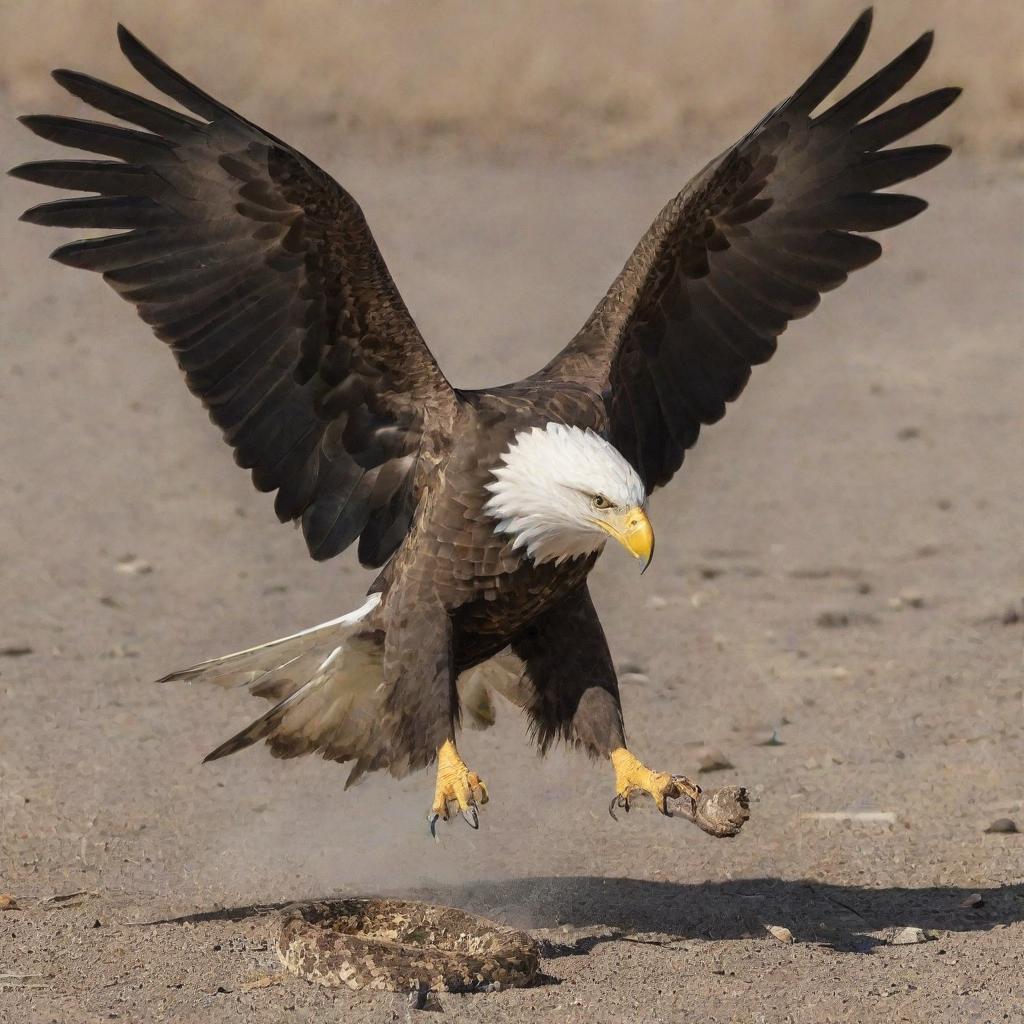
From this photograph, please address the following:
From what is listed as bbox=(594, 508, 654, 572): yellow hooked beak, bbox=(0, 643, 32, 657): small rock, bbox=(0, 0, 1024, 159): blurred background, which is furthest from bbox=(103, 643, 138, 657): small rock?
bbox=(0, 0, 1024, 159): blurred background

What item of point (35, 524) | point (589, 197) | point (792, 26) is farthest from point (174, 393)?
point (792, 26)

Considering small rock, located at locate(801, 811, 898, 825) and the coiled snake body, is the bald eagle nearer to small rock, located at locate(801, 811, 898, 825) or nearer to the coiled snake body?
the coiled snake body

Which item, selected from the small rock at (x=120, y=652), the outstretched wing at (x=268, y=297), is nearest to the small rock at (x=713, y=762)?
the outstretched wing at (x=268, y=297)

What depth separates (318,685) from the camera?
6602 millimetres

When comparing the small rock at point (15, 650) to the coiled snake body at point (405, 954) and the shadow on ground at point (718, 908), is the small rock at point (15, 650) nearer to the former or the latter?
the shadow on ground at point (718, 908)

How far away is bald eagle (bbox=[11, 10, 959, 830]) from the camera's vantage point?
20.0ft

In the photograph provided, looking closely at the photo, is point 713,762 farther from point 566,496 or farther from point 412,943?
point 566,496

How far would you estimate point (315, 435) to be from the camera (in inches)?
264

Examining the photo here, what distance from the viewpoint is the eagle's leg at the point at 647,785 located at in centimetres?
614

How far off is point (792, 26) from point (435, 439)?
15919mm

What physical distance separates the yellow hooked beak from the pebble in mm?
1588

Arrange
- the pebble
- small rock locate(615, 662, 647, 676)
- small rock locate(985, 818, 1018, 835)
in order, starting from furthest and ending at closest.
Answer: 1. small rock locate(615, 662, 647, 676)
2. small rock locate(985, 818, 1018, 835)
3. the pebble

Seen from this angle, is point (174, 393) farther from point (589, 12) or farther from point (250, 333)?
point (589, 12)

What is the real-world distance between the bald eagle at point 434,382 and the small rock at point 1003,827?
170 centimetres
